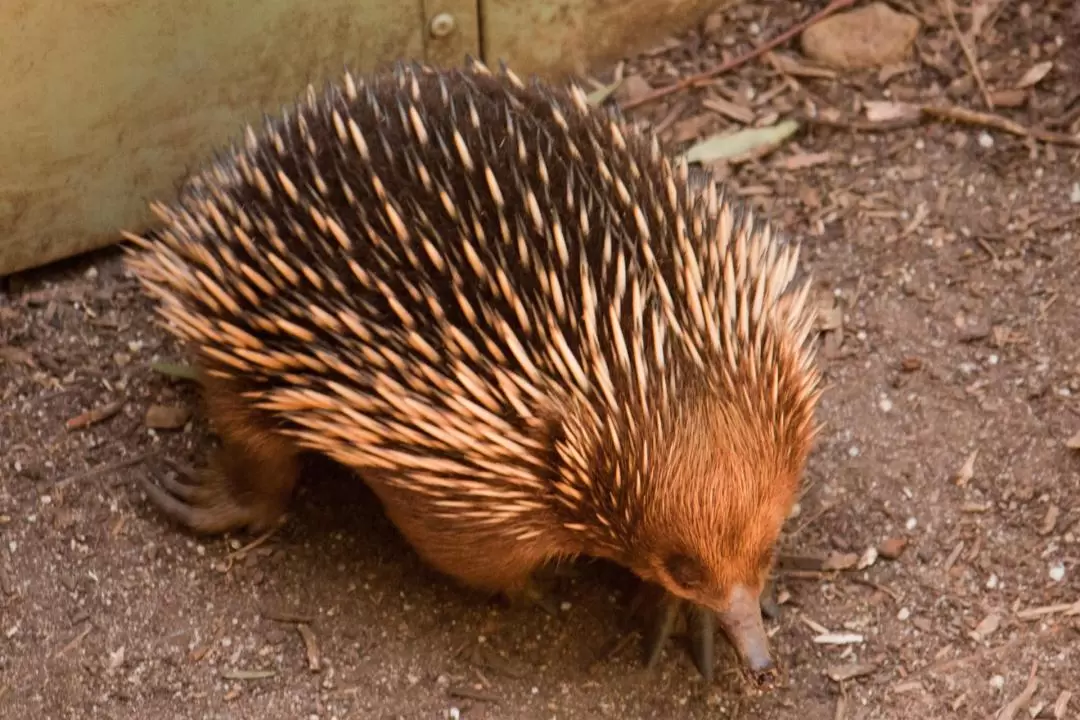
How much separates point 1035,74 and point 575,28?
1.34 metres

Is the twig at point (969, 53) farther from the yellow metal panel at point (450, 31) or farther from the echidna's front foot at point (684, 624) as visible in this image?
the echidna's front foot at point (684, 624)

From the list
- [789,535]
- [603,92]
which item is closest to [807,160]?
[603,92]

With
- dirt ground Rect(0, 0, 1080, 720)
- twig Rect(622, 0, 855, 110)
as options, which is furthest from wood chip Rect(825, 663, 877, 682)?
twig Rect(622, 0, 855, 110)

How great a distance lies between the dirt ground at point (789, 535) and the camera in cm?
323

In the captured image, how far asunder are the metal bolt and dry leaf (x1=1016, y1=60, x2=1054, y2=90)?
1.64 meters

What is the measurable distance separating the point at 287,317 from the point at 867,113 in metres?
2.06

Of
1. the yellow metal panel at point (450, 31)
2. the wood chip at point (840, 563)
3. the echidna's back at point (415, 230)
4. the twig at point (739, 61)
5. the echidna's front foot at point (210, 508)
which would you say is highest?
the echidna's back at point (415, 230)

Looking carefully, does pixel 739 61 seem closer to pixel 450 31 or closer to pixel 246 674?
pixel 450 31

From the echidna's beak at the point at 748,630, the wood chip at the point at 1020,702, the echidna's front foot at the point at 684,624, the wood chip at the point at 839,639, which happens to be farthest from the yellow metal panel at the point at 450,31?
the wood chip at the point at 1020,702

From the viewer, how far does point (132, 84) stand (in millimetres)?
3762

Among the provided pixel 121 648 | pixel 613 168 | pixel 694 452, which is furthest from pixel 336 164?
pixel 121 648

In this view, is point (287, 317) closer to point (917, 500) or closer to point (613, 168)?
point (613, 168)

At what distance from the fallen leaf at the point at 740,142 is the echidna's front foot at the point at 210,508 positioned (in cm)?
160

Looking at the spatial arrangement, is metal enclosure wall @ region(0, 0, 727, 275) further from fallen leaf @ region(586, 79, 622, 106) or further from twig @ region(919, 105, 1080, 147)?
twig @ region(919, 105, 1080, 147)
